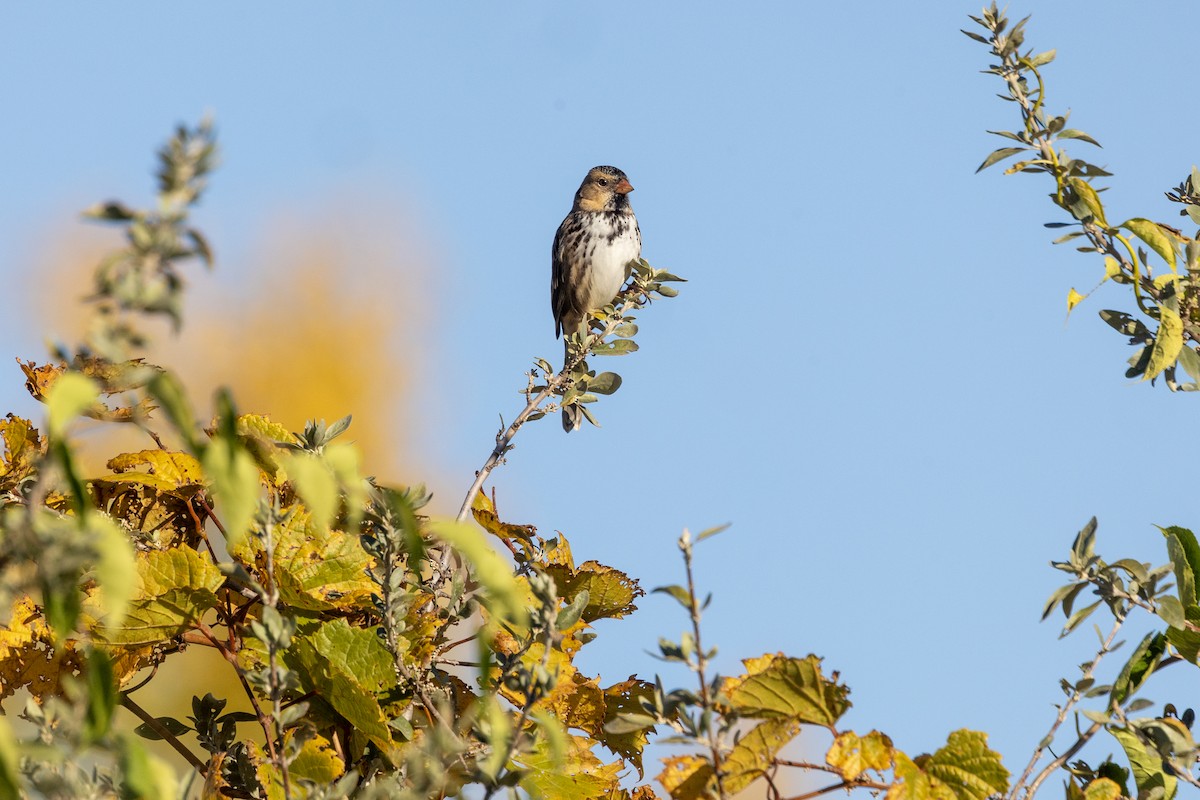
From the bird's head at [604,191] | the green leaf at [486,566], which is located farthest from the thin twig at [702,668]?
the bird's head at [604,191]

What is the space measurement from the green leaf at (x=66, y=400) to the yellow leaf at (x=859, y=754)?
1.07 meters

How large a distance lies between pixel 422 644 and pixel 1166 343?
1.18 meters

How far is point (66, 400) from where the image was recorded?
2.71 feet

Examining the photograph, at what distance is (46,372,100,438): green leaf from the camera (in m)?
0.81

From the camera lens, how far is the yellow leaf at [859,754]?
1614mm

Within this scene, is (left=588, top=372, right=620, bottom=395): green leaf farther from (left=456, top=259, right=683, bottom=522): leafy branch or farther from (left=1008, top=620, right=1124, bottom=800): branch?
(left=1008, top=620, right=1124, bottom=800): branch

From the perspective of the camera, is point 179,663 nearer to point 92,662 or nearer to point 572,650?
point 572,650

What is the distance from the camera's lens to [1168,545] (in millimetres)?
1890

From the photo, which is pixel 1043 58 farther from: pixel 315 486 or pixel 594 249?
pixel 594 249

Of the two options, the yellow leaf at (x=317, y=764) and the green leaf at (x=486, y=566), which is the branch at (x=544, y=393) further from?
the green leaf at (x=486, y=566)

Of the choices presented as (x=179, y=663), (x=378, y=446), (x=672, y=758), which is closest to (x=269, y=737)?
(x=672, y=758)

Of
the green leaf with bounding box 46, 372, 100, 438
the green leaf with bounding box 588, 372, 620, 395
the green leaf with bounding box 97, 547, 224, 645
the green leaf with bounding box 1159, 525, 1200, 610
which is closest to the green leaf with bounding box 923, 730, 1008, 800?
the green leaf with bounding box 1159, 525, 1200, 610

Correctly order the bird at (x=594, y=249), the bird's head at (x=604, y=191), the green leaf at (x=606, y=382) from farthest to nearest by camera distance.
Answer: the bird's head at (x=604, y=191) < the bird at (x=594, y=249) < the green leaf at (x=606, y=382)

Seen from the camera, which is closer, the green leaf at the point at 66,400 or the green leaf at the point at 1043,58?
the green leaf at the point at 66,400
